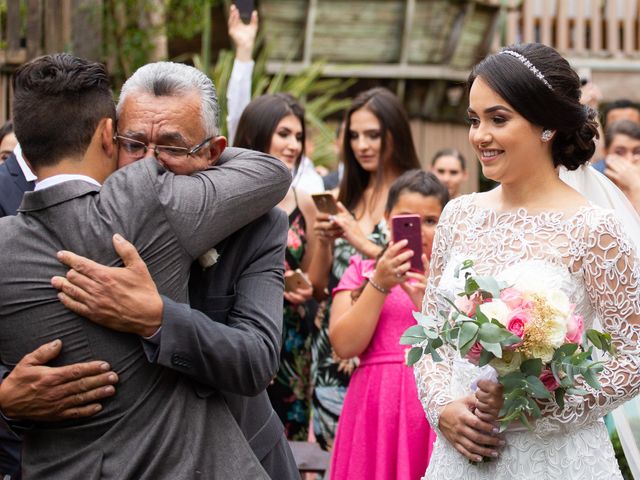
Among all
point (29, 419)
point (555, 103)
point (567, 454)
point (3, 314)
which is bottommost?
point (567, 454)

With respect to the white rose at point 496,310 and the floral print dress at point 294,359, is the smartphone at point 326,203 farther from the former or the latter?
the white rose at point 496,310

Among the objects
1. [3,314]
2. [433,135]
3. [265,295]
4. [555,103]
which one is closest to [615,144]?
→ [555,103]

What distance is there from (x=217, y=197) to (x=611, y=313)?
4.45 feet

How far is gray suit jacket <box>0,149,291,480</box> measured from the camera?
108 inches

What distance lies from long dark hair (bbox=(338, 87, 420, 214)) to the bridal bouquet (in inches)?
120

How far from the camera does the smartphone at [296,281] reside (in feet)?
19.2

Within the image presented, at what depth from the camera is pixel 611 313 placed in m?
3.43

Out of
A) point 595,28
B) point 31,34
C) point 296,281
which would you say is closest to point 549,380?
point 296,281

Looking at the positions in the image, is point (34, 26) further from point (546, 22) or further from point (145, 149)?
point (546, 22)

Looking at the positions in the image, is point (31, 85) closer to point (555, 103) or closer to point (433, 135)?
point (555, 103)

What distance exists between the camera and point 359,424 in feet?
16.5

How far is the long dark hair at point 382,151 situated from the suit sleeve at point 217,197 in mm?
3252

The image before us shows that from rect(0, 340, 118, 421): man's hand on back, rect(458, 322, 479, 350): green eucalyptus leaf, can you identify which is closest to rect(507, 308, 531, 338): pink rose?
rect(458, 322, 479, 350): green eucalyptus leaf

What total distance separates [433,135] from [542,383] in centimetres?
1200
